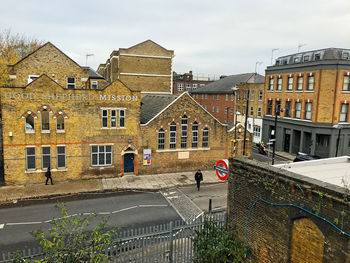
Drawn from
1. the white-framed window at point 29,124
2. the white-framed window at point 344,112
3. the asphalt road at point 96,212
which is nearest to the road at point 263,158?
the white-framed window at point 344,112

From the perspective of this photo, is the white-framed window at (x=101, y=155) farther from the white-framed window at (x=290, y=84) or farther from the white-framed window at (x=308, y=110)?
the white-framed window at (x=290, y=84)

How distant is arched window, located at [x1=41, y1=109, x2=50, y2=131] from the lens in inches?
862

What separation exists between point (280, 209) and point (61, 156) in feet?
64.3

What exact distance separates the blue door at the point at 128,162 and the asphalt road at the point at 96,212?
15.1 ft

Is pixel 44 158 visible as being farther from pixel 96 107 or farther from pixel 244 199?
pixel 244 199

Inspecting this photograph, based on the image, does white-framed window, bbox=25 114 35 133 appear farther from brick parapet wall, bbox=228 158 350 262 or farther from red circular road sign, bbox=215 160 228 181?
brick parapet wall, bbox=228 158 350 262

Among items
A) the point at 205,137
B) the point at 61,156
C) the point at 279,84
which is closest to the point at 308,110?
the point at 279,84

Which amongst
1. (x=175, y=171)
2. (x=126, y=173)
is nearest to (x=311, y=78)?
(x=175, y=171)

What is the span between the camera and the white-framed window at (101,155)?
77.8 feet

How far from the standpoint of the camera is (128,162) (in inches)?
985

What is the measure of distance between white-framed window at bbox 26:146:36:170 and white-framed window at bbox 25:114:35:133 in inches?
54.5

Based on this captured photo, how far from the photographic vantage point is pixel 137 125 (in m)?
24.6

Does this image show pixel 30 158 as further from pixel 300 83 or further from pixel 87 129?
pixel 300 83

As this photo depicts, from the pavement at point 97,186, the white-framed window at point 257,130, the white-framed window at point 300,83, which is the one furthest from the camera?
the white-framed window at point 257,130
